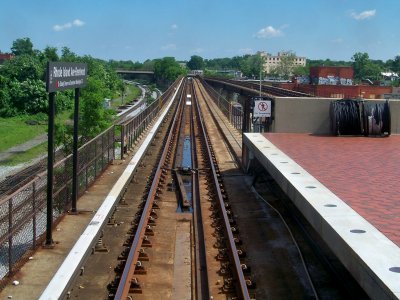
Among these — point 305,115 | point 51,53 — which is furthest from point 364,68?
point 305,115

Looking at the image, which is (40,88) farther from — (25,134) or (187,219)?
(187,219)

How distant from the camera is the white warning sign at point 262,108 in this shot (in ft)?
52.7

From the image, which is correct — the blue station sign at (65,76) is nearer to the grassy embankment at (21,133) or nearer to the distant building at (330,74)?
the grassy embankment at (21,133)

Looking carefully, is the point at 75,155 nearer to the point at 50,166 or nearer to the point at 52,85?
the point at 50,166

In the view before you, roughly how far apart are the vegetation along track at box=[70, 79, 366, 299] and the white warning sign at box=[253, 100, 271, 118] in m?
1.99

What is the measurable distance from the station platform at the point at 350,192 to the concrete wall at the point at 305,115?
0.87 metres

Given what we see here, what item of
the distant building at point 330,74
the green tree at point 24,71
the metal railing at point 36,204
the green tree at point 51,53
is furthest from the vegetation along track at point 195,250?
the green tree at point 51,53

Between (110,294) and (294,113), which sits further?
(294,113)

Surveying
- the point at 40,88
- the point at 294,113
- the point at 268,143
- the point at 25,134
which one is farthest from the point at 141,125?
the point at 40,88

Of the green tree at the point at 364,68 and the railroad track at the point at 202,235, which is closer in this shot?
the railroad track at the point at 202,235

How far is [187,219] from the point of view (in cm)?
1150

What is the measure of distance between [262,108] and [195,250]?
7621 mm

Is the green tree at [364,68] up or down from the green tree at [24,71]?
up

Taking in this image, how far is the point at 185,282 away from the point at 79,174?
455 centimetres
